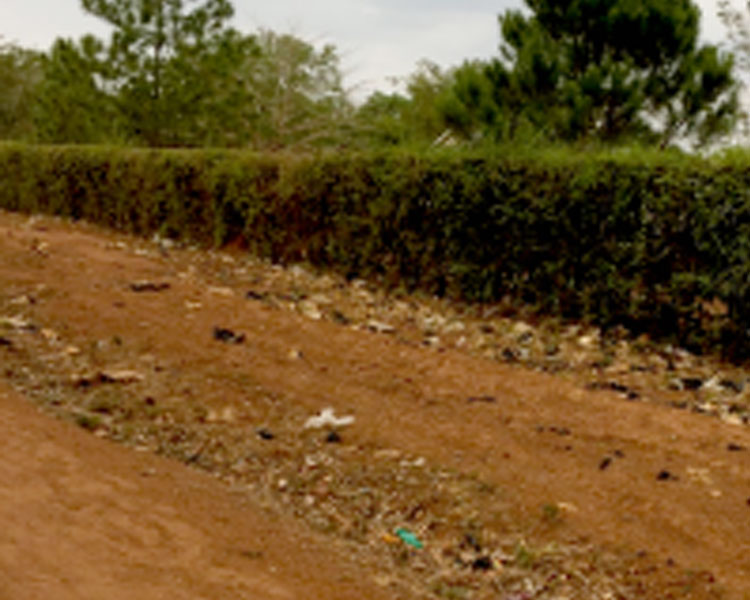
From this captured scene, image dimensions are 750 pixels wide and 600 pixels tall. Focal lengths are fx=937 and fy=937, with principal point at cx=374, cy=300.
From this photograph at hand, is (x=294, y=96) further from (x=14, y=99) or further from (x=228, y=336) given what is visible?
(x=228, y=336)

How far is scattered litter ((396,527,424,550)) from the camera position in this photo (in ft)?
14.1

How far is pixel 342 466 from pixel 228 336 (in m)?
2.47

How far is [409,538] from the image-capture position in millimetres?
4336

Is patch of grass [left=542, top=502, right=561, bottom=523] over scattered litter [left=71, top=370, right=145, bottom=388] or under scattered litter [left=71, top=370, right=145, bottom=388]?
under

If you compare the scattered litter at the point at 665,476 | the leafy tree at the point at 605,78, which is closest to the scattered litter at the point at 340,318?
the scattered litter at the point at 665,476

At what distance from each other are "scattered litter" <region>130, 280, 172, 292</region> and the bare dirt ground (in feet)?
1.75

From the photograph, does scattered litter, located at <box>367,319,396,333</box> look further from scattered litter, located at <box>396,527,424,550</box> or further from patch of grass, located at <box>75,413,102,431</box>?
scattered litter, located at <box>396,527,424,550</box>

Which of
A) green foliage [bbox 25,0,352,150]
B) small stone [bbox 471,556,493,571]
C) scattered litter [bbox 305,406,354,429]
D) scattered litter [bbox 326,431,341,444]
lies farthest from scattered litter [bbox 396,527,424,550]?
green foliage [bbox 25,0,352,150]

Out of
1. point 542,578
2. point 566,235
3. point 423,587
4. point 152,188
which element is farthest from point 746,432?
point 152,188

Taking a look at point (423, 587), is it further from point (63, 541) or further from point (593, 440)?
point (593, 440)

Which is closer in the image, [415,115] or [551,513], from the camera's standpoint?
[551,513]

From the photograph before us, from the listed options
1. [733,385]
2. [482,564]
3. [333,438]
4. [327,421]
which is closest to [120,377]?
[327,421]

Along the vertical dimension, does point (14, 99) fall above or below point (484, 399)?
above

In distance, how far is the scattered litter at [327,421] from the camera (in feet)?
18.3
